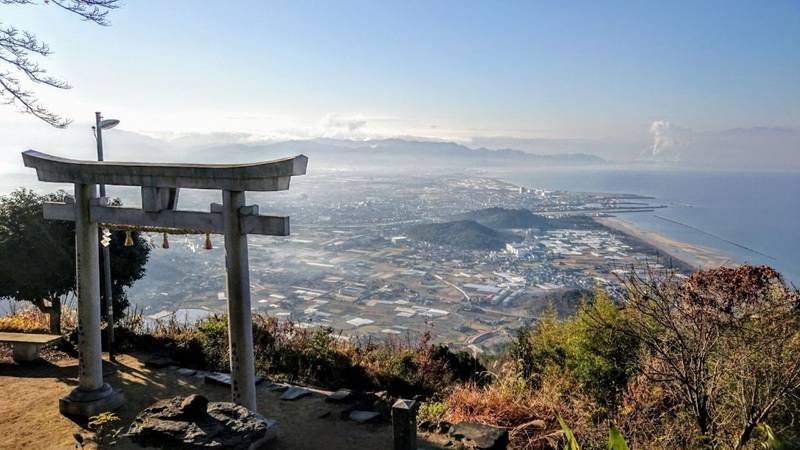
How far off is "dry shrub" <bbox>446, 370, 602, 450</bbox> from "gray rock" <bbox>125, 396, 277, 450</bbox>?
9.47 ft

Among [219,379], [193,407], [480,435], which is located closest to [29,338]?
[219,379]

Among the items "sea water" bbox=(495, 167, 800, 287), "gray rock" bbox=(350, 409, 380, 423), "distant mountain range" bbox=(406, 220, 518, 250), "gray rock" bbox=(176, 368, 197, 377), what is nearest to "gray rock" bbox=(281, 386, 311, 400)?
"gray rock" bbox=(350, 409, 380, 423)

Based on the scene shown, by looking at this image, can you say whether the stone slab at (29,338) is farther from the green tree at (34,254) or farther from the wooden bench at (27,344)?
the green tree at (34,254)

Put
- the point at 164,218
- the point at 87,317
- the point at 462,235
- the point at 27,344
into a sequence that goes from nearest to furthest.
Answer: the point at 164,218 < the point at 87,317 < the point at 27,344 < the point at 462,235

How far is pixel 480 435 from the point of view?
591cm

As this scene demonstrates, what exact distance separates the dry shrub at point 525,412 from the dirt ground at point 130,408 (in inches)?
37.7

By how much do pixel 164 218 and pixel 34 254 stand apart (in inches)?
198

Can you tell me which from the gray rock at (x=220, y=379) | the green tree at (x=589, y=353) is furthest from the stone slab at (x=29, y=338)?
the green tree at (x=589, y=353)

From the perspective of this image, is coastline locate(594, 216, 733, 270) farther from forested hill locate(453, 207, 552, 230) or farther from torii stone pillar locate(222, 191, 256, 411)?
torii stone pillar locate(222, 191, 256, 411)

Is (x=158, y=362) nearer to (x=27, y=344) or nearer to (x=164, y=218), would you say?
(x=27, y=344)

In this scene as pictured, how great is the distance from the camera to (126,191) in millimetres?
17688

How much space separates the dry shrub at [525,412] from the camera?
5.75 m

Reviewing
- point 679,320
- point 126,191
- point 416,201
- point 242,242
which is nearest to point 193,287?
point 126,191

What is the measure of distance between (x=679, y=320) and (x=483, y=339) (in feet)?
51.1
